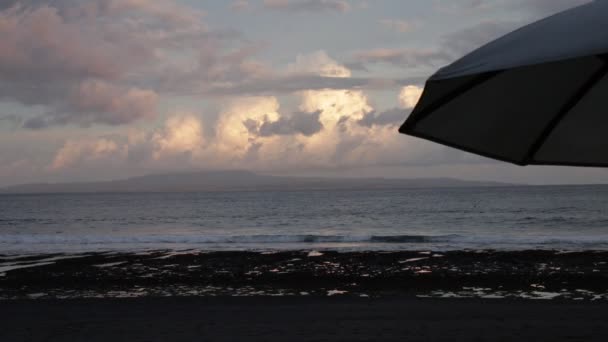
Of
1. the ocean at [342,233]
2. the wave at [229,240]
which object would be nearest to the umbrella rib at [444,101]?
the ocean at [342,233]

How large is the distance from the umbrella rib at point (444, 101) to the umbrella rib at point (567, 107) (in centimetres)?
55

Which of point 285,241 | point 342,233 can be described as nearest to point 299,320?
point 285,241

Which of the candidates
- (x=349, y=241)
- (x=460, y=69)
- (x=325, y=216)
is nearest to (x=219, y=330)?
(x=460, y=69)

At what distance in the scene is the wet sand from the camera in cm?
848

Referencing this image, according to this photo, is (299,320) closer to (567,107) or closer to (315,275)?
(315,275)

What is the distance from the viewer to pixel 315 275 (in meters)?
15.5

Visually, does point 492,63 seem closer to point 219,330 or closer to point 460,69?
point 460,69

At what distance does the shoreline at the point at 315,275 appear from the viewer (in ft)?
41.3

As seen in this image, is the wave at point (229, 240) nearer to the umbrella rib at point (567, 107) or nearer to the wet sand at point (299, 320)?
the wet sand at point (299, 320)

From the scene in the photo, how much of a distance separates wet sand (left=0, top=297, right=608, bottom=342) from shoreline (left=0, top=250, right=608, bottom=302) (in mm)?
984

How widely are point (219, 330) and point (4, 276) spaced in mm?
A: 10072

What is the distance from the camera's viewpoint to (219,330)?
8.86 m

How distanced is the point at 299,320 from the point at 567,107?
681 cm

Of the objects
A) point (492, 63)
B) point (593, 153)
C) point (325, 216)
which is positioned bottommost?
point (325, 216)
